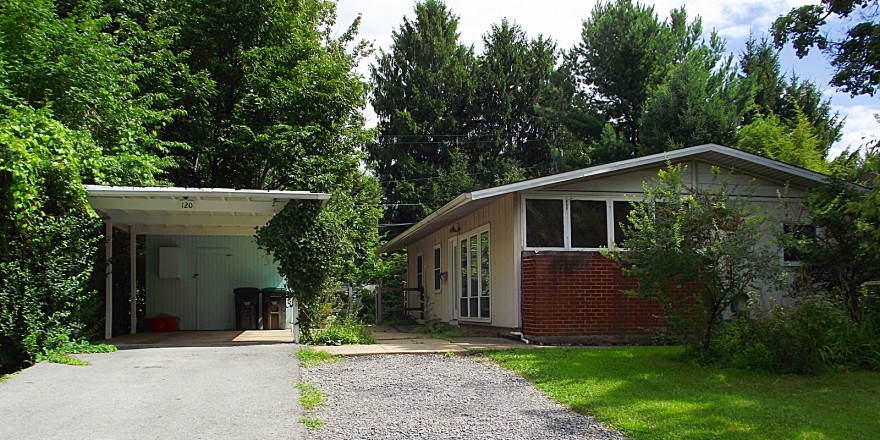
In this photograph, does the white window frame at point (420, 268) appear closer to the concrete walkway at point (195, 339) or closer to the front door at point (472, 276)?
the front door at point (472, 276)

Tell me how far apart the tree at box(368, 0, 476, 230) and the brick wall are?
78.0ft

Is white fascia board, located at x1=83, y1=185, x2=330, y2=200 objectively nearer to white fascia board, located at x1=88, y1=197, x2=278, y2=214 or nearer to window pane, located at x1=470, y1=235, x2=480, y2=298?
white fascia board, located at x1=88, y1=197, x2=278, y2=214

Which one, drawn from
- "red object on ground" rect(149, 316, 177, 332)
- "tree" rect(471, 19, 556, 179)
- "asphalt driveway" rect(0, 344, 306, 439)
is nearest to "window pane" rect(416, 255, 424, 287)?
"red object on ground" rect(149, 316, 177, 332)

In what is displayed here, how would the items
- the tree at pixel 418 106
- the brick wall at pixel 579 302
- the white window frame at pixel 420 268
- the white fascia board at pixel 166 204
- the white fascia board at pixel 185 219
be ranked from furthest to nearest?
the tree at pixel 418 106
the white window frame at pixel 420 268
the white fascia board at pixel 185 219
the brick wall at pixel 579 302
the white fascia board at pixel 166 204

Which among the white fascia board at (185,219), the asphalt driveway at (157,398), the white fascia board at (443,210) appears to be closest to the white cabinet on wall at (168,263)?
the white fascia board at (185,219)

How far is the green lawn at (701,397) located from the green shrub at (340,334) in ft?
9.11

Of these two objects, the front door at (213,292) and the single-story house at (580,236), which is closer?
the single-story house at (580,236)

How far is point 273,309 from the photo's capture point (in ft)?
49.7

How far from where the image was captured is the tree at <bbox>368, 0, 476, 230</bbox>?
1401 inches

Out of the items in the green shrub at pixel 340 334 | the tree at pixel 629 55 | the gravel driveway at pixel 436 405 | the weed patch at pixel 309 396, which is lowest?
the gravel driveway at pixel 436 405

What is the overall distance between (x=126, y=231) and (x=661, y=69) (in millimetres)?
20799

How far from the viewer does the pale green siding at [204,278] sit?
Result: 15.3m

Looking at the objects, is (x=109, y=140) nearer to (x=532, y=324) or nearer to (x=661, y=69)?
(x=532, y=324)

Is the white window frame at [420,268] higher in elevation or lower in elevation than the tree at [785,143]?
lower
